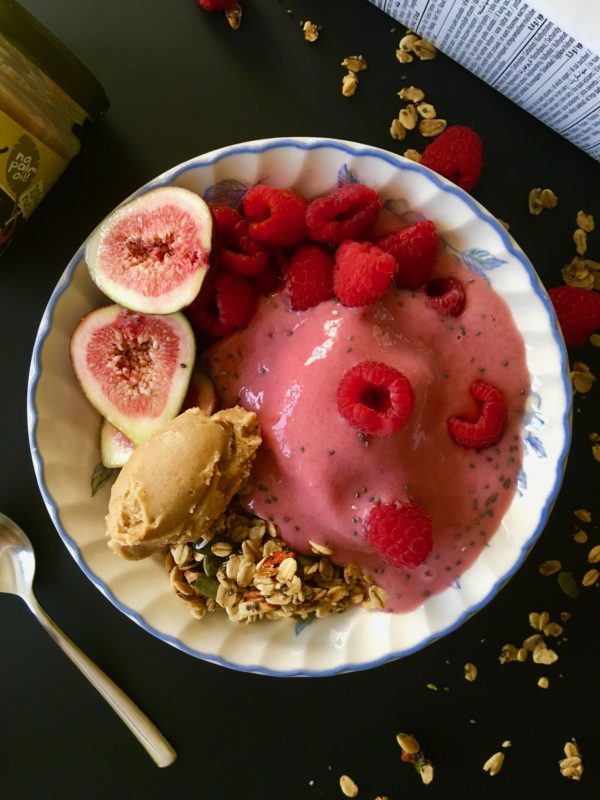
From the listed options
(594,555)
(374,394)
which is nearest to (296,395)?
(374,394)

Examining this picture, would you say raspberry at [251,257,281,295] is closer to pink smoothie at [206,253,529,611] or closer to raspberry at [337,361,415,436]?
pink smoothie at [206,253,529,611]

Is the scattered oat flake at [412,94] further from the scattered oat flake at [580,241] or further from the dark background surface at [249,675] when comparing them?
the scattered oat flake at [580,241]

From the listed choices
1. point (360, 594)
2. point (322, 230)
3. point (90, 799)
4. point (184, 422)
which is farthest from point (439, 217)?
point (90, 799)

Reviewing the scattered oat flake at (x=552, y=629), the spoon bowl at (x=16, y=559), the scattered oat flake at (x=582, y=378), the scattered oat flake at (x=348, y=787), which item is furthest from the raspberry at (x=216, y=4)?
the scattered oat flake at (x=348, y=787)

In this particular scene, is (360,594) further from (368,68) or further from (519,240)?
(368,68)

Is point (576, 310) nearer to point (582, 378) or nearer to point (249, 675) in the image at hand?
point (582, 378)

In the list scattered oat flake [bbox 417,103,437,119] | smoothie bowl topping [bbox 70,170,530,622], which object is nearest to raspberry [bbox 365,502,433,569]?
smoothie bowl topping [bbox 70,170,530,622]
